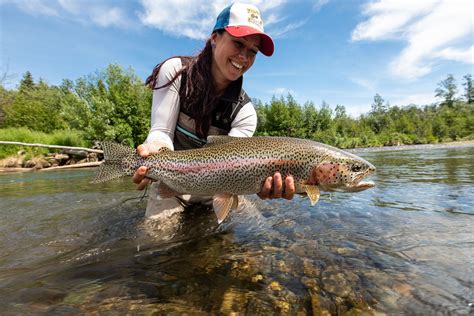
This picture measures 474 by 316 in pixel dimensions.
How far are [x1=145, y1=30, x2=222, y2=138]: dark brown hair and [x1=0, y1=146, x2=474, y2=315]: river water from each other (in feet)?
4.82

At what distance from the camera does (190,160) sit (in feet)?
9.84

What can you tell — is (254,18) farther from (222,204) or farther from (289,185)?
(222,204)

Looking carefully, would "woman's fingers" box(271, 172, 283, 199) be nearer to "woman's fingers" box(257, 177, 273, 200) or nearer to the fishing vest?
"woman's fingers" box(257, 177, 273, 200)

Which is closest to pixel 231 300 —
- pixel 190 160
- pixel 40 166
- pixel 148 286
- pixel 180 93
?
pixel 148 286

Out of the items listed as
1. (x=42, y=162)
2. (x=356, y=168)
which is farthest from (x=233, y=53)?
(x=42, y=162)

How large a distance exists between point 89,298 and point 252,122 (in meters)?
2.70

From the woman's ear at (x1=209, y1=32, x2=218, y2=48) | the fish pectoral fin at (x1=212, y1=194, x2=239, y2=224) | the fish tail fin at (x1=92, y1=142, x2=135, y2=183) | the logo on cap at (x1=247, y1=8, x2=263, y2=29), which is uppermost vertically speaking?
the logo on cap at (x1=247, y1=8, x2=263, y2=29)

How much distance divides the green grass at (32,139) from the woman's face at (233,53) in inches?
868

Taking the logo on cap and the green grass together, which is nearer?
the logo on cap

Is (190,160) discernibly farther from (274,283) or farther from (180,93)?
(274,283)

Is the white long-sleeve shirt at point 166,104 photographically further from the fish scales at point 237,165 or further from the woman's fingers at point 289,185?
the woman's fingers at point 289,185

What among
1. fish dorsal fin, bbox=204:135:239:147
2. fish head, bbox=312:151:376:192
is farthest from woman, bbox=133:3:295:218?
fish dorsal fin, bbox=204:135:239:147

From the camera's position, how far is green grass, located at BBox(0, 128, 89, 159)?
69.3 ft

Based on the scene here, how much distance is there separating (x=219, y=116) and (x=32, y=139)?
24741 millimetres
